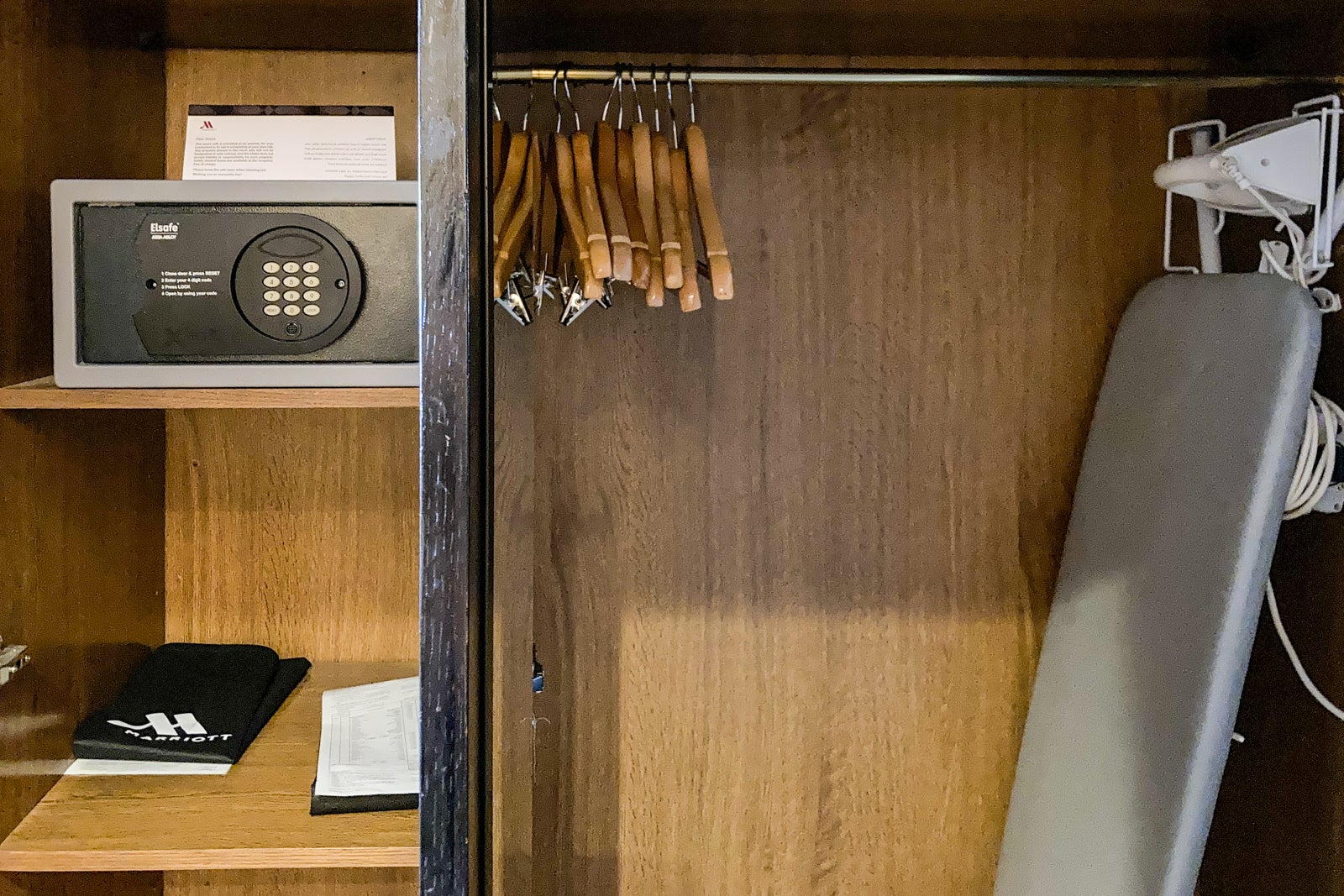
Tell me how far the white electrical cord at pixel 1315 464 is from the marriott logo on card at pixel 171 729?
47.0 inches

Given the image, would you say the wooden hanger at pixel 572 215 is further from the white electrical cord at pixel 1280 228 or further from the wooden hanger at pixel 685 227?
the white electrical cord at pixel 1280 228

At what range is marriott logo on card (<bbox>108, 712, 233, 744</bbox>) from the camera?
3.47 feet

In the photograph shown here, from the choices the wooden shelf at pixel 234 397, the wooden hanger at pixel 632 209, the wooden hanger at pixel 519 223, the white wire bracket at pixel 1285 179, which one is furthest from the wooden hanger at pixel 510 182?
the white wire bracket at pixel 1285 179

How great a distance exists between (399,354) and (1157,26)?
104 cm

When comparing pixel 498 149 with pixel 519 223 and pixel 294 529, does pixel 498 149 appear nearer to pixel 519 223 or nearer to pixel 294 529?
pixel 519 223

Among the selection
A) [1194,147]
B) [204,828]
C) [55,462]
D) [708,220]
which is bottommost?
[204,828]

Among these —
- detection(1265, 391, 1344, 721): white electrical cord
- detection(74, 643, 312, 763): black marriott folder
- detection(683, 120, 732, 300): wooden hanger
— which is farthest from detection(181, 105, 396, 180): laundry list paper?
detection(1265, 391, 1344, 721): white electrical cord

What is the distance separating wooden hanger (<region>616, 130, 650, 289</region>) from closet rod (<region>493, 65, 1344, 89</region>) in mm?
87

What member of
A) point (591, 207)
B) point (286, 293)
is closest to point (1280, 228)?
point (591, 207)

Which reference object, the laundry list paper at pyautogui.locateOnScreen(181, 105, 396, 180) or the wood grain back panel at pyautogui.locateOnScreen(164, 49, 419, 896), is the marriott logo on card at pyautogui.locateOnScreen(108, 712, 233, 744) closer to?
the wood grain back panel at pyautogui.locateOnScreen(164, 49, 419, 896)

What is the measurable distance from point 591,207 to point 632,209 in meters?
0.06

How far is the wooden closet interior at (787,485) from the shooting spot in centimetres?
130

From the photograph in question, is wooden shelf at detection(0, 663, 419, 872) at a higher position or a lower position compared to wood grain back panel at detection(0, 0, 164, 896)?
lower

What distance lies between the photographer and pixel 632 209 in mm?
1138
